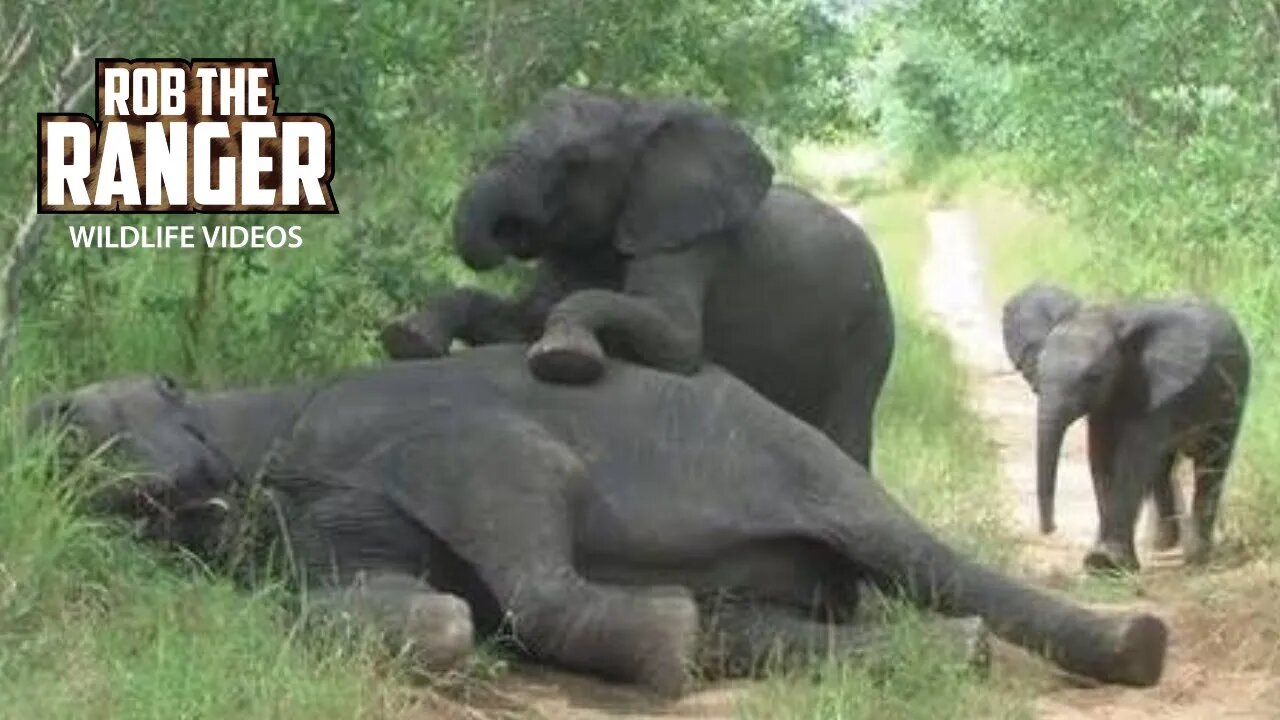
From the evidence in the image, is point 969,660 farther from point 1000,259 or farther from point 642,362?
point 1000,259

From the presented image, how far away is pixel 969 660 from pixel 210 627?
1.71m

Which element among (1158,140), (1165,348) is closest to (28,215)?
(1165,348)

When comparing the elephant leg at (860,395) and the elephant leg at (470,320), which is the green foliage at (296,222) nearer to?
the elephant leg at (470,320)

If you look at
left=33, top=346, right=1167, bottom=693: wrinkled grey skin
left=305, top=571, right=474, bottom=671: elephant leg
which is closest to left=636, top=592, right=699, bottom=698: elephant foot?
left=33, top=346, right=1167, bottom=693: wrinkled grey skin

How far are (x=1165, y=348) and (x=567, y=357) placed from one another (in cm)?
321

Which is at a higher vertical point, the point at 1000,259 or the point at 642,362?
the point at 642,362

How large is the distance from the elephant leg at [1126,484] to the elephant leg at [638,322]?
2.31 metres

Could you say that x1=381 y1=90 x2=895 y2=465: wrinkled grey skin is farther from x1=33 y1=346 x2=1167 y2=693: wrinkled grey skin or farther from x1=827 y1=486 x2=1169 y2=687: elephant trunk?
x1=827 y1=486 x2=1169 y2=687: elephant trunk

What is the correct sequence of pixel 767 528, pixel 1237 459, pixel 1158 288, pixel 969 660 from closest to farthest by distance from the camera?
pixel 969 660 → pixel 767 528 → pixel 1237 459 → pixel 1158 288

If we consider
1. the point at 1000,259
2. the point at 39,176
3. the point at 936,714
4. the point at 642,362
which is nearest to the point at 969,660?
the point at 936,714

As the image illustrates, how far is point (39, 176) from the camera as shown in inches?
287

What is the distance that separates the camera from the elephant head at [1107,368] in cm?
892

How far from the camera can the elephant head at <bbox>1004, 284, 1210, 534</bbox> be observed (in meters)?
8.92

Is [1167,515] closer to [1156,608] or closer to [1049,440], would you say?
[1049,440]
